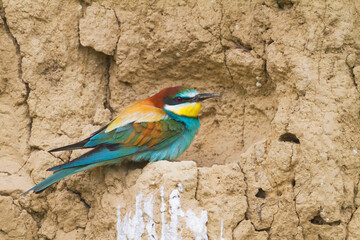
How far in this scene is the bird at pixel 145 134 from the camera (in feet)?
10.0

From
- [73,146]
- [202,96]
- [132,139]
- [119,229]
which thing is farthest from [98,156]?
[202,96]

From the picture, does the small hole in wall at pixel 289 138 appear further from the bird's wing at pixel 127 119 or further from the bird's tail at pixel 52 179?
the bird's tail at pixel 52 179

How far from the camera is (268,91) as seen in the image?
338cm

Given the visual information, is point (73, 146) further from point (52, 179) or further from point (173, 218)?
point (173, 218)

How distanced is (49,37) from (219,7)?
3.35 feet

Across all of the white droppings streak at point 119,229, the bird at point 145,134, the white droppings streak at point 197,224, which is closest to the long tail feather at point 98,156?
the bird at point 145,134

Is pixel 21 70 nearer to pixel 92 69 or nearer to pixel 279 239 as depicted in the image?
pixel 92 69

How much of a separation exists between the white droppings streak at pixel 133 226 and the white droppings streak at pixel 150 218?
4 cm

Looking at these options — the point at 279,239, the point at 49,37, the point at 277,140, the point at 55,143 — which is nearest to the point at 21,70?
the point at 49,37

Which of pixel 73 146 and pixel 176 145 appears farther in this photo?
pixel 176 145

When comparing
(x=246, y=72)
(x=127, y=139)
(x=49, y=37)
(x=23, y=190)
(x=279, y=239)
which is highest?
(x=49, y=37)

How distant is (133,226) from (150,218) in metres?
0.13

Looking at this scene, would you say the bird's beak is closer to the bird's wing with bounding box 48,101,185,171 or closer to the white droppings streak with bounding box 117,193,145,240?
the bird's wing with bounding box 48,101,185,171

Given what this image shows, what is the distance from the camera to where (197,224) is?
8.82ft
